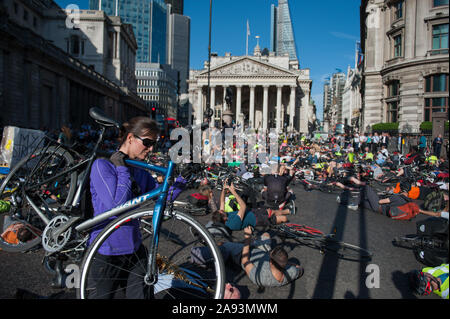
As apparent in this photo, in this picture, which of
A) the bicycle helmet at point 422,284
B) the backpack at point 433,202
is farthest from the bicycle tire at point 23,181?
the backpack at point 433,202

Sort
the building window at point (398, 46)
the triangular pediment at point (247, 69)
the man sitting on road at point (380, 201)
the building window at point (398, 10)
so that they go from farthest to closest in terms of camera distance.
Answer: the triangular pediment at point (247, 69), the building window at point (398, 46), the building window at point (398, 10), the man sitting on road at point (380, 201)

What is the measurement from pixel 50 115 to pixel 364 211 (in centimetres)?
3007

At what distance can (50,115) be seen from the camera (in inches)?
1196

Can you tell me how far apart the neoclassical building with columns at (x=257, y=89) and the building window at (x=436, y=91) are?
42.1 meters

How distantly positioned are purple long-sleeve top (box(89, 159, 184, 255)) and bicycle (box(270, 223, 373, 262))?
3601mm

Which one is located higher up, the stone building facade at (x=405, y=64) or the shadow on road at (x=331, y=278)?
the stone building facade at (x=405, y=64)

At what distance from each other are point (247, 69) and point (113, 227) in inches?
3047

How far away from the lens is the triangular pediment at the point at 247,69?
75.8m

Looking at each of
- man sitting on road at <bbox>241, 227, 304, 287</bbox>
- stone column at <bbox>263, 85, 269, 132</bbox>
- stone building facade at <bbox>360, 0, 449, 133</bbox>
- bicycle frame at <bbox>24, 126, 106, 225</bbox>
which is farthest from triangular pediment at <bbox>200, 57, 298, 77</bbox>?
man sitting on road at <bbox>241, 227, 304, 287</bbox>

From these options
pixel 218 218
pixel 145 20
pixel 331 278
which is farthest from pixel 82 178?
pixel 145 20

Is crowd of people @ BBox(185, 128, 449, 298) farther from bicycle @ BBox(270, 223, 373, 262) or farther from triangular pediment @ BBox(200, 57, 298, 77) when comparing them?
triangular pediment @ BBox(200, 57, 298, 77)

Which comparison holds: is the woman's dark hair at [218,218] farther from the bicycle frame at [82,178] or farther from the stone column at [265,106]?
the stone column at [265,106]

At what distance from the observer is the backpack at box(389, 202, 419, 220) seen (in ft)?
25.8

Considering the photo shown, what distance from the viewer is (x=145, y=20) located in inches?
6471
